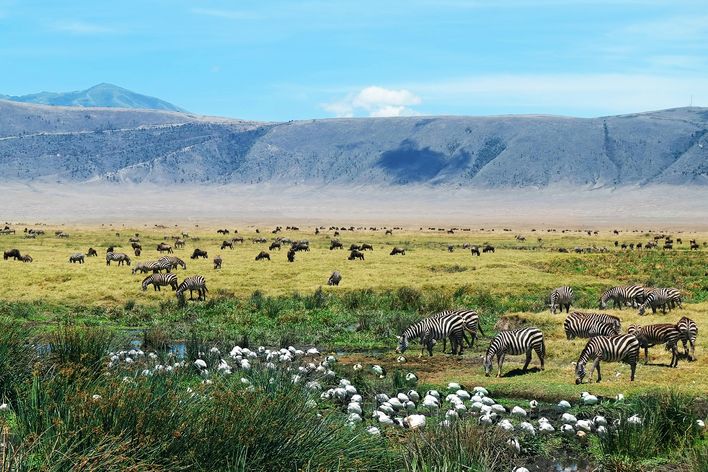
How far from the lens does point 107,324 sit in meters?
26.5

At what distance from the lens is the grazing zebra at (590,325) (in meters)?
21.1

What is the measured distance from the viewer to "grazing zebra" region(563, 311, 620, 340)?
21.1 meters

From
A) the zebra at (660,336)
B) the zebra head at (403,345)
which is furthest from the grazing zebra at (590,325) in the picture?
the zebra head at (403,345)

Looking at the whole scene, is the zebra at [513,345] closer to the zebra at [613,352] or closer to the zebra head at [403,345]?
the zebra at [613,352]

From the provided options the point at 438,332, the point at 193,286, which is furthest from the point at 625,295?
the point at 193,286

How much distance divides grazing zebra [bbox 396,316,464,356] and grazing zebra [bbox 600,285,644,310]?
969 cm

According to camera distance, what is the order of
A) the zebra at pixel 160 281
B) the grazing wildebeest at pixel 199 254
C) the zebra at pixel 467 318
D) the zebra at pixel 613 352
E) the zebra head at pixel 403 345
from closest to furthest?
the zebra at pixel 613 352 → the zebra head at pixel 403 345 → the zebra at pixel 467 318 → the zebra at pixel 160 281 → the grazing wildebeest at pixel 199 254

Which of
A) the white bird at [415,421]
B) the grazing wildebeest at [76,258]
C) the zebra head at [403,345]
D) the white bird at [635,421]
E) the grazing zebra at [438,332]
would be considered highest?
the white bird at [635,421]

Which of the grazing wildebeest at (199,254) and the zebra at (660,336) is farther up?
the zebra at (660,336)

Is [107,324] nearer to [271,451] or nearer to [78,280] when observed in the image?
[78,280]

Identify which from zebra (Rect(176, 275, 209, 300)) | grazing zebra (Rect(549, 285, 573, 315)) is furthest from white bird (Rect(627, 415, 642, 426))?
zebra (Rect(176, 275, 209, 300))

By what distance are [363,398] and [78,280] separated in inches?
917

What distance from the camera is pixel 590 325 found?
21734mm

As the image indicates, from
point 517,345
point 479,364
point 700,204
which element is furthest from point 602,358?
point 700,204
